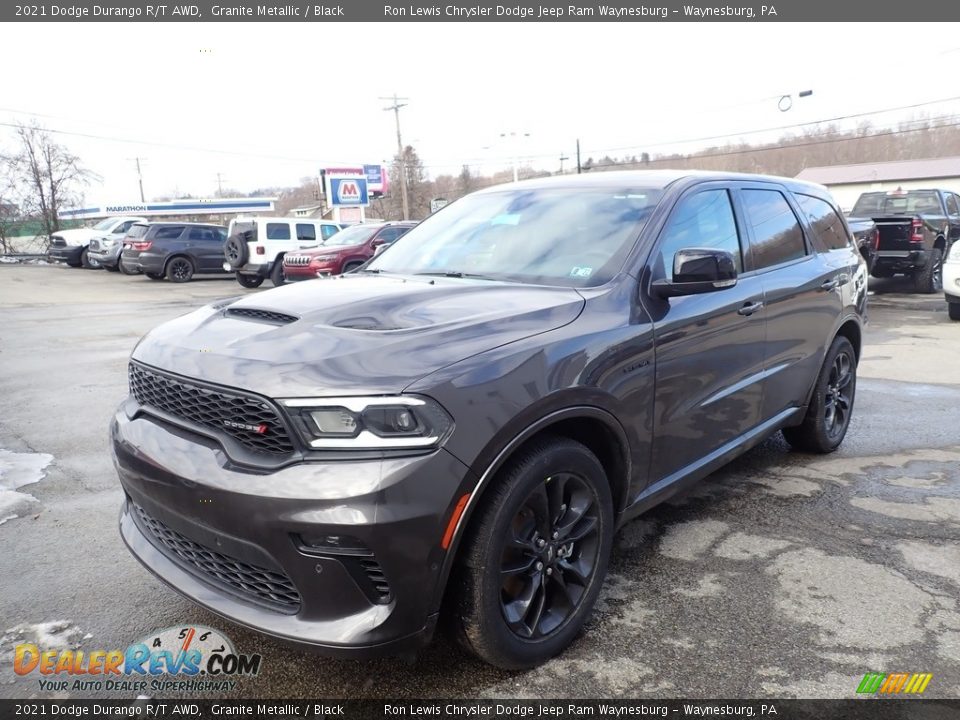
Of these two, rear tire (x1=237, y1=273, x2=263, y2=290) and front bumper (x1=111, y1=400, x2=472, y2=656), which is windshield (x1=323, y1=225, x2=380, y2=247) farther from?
front bumper (x1=111, y1=400, x2=472, y2=656)

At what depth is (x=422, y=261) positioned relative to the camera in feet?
12.0

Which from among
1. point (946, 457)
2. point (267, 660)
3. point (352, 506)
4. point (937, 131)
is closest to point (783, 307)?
point (946, 457)

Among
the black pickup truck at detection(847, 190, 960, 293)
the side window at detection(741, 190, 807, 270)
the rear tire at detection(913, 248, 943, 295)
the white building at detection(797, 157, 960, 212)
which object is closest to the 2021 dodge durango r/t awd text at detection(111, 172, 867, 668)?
the side window at detection(741, 190, 807, 270)

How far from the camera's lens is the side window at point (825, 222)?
457cm

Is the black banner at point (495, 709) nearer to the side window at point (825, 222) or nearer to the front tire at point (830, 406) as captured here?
the front tire at point (830, 406)

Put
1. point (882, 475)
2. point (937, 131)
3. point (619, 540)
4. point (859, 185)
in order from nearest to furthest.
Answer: point (619, 540), point (882, 475), point (859, 185), point (937, 131)

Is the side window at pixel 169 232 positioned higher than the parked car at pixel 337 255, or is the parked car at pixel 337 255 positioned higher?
the side window at pixel 169 232

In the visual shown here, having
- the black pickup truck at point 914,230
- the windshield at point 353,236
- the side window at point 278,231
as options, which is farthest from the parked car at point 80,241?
the black pickup truck at point 914,230

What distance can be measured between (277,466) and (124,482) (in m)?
0.98

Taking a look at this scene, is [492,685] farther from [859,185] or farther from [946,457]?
[859,185]

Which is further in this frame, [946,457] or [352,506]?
[946,457]

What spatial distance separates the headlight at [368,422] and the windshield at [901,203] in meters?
15.7

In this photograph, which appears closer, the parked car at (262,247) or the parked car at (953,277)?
the parked car at (953,277)

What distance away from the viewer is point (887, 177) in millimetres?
51312
